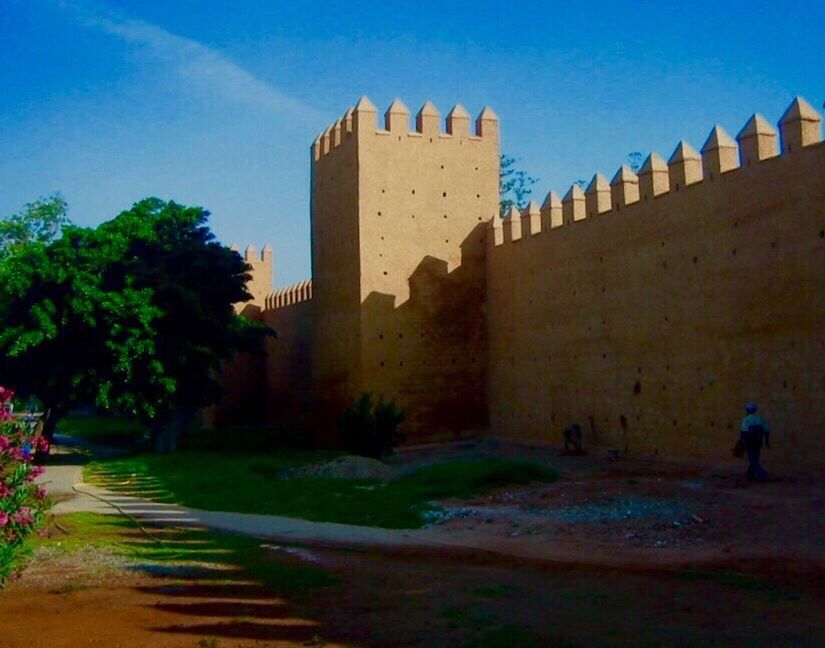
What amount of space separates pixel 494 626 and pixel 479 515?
521 centimetres

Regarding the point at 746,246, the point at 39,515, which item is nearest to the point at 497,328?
the point at 746,246

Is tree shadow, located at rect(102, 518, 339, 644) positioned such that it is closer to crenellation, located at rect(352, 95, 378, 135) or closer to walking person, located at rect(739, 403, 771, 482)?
walking person, located at rect(739, 403, 771, 482)

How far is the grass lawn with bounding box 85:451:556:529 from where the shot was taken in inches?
494

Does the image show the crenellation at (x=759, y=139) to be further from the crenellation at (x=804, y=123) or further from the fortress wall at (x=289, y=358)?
the fortress wall at (x=289, y=358)

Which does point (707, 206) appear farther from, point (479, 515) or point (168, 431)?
point (168, 431)

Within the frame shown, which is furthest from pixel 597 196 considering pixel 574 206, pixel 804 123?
pixel 804 123

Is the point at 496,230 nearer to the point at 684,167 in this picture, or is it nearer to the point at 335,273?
the point at 335,273

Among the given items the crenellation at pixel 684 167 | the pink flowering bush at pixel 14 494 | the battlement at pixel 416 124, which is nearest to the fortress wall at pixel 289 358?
the battlement at pixel 416 124

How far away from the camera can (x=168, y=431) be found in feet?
79.3

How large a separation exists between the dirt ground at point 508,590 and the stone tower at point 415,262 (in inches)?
445

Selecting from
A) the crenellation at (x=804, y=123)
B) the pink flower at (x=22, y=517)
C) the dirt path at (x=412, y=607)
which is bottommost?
the dirt path at (x=412, y=607)

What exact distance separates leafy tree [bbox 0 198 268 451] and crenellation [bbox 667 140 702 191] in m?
11.6

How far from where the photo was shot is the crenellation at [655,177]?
665 inches

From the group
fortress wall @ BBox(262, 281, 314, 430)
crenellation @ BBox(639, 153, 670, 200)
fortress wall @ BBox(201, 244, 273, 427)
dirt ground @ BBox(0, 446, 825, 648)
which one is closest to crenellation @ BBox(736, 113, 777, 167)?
crenellation @ BBox(639, 153, 670, 200)
